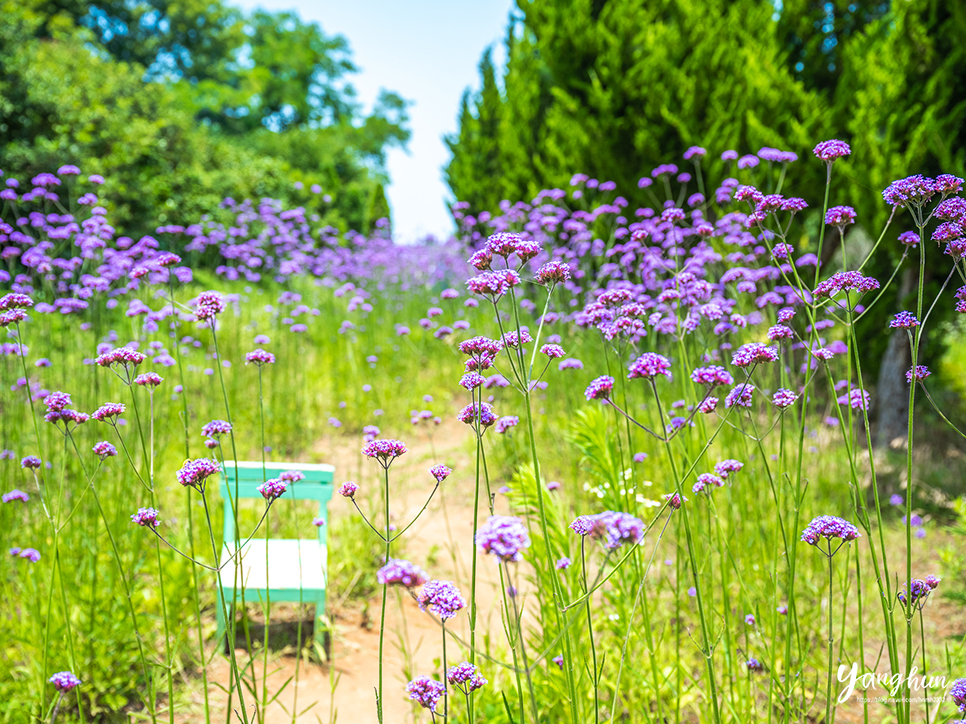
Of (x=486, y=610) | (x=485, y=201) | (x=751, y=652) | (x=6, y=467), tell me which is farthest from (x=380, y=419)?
(x=485, y=201)

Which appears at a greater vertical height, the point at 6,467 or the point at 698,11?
the point at 698,11

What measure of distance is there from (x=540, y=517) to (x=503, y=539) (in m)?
0.48

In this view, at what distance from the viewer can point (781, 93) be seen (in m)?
6.35

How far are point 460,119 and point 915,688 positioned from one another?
1240 centimetres

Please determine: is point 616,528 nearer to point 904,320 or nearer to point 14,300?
point 904,320

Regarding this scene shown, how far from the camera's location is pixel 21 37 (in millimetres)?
11078

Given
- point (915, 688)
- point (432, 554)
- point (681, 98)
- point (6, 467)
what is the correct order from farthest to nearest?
1. point (681, 98)
2. point (432, 554)
3. point (6, 467)
4. point (915, 688)

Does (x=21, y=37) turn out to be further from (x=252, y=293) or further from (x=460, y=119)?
(x=460, y=119)

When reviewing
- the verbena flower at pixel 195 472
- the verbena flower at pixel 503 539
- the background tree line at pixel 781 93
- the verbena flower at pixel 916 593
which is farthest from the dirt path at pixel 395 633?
the background tree line at pixel 781 93

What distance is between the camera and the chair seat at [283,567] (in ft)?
9.75

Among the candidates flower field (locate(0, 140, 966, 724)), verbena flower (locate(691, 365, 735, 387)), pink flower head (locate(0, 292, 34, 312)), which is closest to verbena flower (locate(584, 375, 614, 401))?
flower field (locate(0, 140, 966, 724))

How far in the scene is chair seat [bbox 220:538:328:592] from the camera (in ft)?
9.75

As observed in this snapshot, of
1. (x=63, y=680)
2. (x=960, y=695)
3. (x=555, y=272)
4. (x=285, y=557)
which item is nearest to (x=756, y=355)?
(x=555, y=272)

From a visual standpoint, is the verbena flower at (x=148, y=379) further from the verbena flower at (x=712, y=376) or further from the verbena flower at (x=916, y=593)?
the verbena flower at (x=916, y=593)
